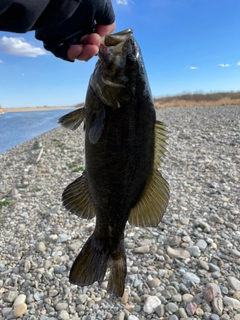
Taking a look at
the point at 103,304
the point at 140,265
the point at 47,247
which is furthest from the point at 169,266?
the point at 47,247

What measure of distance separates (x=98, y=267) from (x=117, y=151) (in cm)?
96

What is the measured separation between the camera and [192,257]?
482 cm

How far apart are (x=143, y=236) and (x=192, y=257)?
977mm

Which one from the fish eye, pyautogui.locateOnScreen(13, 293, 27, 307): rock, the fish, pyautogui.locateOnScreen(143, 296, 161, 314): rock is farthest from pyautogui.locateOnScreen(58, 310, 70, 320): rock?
the fish eye

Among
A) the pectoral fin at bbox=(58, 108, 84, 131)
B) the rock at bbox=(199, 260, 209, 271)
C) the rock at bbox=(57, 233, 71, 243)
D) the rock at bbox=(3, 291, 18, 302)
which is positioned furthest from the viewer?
the rock at bbox=(57, 233, 71, 243)

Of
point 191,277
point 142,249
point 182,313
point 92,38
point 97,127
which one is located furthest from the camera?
point 142,249

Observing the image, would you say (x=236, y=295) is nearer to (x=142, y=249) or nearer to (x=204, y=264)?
(x=204, y=264)

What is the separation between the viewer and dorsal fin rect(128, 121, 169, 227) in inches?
85.5

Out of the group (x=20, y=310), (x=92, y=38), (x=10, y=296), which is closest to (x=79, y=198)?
(x=92, y=38)

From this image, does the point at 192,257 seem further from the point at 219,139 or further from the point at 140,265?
the point at 219,139

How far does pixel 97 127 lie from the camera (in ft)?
6.56

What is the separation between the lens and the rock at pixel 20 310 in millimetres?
3795

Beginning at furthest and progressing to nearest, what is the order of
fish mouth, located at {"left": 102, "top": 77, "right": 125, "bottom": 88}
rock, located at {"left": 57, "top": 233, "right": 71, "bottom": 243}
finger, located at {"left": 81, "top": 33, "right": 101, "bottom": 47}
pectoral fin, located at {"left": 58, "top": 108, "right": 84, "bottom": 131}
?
rock, located at {"left": 57, "top": 233, "right": 71, "bottom": 243}
finger, located at {"left": 81, "top": 33, "right": 101, "bottom": 47}
pectoral fin, located at {"left": 58, "top": 108, "right": 84, "bottom": 131}
fish mouth, located at {"left": 102, "top": 77, "right": 125, "bottom": 88}

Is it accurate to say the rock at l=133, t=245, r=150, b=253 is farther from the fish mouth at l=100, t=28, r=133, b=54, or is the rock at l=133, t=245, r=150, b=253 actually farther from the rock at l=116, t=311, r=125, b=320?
the fish mouth at l=100, t=28, r=133, b=54
